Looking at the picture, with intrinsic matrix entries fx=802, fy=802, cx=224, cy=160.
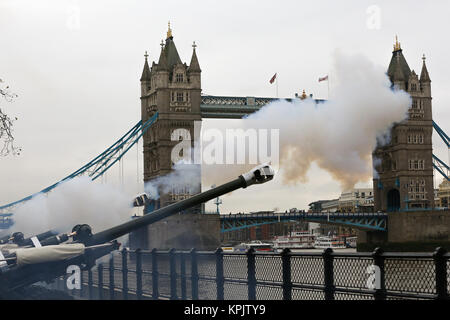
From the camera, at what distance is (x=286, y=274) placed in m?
13.7

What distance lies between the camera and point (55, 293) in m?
18.8

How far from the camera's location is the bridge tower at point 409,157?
119m

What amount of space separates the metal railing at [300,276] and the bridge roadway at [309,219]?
278ft

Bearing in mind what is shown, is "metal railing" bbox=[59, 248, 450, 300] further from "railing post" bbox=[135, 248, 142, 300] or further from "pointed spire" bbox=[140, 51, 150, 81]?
"pointed spire" bbox=[140, 51, 150, 81]

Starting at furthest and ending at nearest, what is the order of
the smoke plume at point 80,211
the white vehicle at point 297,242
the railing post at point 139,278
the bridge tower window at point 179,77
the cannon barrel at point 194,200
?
the white vehicle at point 297,242 < the bridge tower window at point 179,77 < the smoke plume at point 80,211 < the railing post at point 139,278 < the cannon barrel at point 194,200

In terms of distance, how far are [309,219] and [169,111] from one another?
24.0 metres

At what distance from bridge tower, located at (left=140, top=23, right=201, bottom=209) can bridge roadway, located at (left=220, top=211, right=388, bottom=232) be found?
6.25 metres

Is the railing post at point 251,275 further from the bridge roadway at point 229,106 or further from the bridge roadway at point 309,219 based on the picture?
the bridge roadway at point 229,106

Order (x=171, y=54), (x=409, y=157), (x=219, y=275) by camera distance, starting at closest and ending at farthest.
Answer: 1. (x=219, y=275)
2. (x=171, y=54)
3. (x=409, y=157)

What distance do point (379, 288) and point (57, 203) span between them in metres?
20.9

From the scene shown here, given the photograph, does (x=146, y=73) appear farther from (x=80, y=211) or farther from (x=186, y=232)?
(x=80, y=211)
